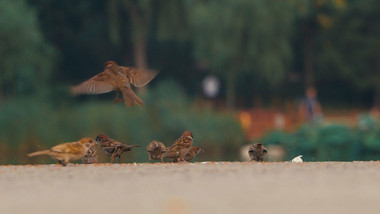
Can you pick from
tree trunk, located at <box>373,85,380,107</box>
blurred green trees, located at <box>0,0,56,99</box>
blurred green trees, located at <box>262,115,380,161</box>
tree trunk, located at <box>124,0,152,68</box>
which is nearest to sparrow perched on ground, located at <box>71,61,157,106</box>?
blurred green trees, located at <box>262,115,380,161</box>

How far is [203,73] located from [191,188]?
46318mm

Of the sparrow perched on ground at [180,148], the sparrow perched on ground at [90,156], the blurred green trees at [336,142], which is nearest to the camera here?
the sparrow perched on ground at [90,156]

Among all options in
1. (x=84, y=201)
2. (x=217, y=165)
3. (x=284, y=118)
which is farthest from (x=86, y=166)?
(x=284, y=118)

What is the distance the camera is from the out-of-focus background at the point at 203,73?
35.9m

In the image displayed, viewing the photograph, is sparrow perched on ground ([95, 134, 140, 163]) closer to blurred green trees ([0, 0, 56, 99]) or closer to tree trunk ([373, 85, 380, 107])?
blurred green trees ([0, 0, 56, 99])

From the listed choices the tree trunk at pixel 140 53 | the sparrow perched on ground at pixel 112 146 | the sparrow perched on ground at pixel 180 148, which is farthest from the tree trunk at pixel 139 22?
the sparrow perched on ground at pixel 180 148

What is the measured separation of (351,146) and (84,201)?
2656 centimetres

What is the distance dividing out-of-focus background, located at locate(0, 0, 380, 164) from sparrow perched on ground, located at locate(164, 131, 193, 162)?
12696 mm

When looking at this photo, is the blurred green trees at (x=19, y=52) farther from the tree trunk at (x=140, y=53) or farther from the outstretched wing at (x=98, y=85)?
the outstretched wing at (x=98, y=85)

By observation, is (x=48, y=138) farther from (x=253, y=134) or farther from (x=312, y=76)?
(x=312, y=76)

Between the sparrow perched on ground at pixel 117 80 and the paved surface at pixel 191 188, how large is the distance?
152 centimetres

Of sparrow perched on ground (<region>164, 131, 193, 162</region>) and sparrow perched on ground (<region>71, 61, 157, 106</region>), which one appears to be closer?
sparrow perched on ground (<region>164, 131, 193, 162</region>)

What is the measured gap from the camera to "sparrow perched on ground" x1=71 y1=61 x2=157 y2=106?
15500 mm

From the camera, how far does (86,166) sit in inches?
559
